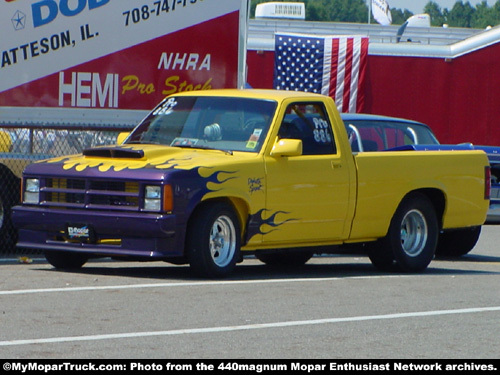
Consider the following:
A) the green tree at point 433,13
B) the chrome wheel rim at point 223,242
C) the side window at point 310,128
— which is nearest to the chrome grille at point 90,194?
the chrome wheel rim at point 223,242

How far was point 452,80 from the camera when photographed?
28.2m

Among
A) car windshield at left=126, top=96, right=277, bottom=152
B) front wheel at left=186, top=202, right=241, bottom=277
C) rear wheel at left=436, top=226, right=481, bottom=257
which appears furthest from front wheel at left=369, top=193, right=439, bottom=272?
front wheel at left=186, top=202, right=241, bottom=277

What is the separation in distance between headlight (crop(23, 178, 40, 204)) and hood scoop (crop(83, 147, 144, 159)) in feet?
1.78

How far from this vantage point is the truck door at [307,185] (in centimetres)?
1044

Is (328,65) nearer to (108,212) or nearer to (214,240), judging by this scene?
(214,240)

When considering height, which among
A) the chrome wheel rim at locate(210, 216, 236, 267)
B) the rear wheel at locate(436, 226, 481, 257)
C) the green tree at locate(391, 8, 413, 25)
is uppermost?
the green tree at locate(391, 8, 413, 25)

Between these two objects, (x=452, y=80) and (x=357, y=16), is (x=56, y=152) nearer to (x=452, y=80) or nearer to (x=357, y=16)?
(x=452, y=80)

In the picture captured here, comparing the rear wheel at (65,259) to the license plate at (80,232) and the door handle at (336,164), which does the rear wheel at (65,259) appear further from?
the door handle at (336,164)

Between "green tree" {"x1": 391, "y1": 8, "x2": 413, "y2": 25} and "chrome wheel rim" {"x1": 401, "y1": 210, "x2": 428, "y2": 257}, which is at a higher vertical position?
"green tree" {"x1": 391, "y1": 8, "x2": 413, "y2": 25}

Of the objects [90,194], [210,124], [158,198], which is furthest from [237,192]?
[90,194]

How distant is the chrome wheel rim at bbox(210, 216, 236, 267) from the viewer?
33.0ft

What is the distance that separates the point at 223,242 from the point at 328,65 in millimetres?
18135
